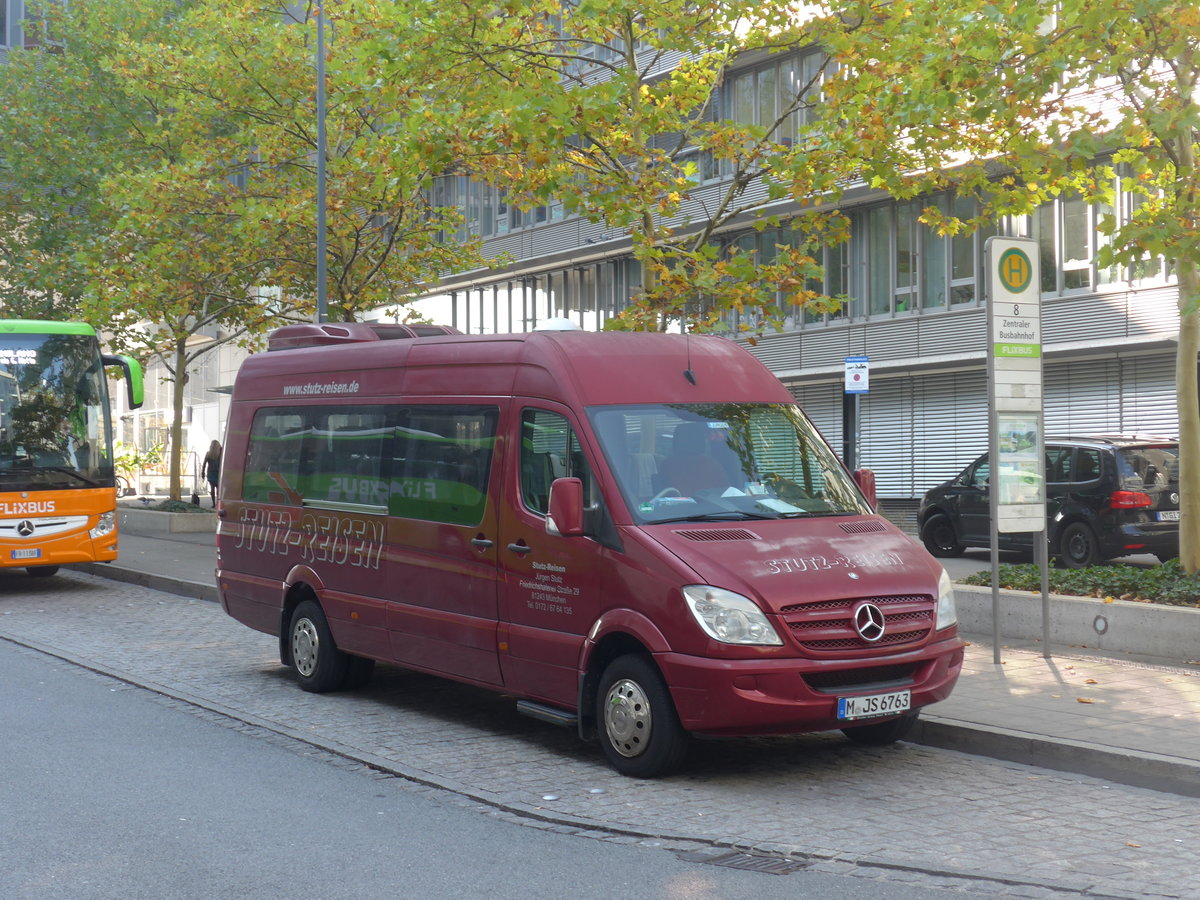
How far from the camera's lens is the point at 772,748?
8.63 meters

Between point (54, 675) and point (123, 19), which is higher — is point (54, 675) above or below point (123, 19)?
below

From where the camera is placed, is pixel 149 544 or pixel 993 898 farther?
pixel 149 544

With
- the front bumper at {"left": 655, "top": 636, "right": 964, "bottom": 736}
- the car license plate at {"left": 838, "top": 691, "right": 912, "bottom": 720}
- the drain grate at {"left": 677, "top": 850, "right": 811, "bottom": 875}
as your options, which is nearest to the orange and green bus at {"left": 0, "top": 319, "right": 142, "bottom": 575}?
the front bumper at {"left": 655, "top": 636, "right": 964, "bottom": 736}

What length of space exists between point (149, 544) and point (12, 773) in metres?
18.9

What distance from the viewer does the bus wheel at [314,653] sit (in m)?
10.4

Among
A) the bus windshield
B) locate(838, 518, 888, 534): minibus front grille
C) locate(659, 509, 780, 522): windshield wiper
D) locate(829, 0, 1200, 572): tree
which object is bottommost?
Answer: locate(838, 518, 888, 534): minibus front grille

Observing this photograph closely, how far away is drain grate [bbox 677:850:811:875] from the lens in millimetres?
5988

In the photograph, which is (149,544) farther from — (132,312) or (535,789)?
(535,789)

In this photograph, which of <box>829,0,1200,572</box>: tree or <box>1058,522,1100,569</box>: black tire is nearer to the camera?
<box>829,0,1200,572</box>: tree

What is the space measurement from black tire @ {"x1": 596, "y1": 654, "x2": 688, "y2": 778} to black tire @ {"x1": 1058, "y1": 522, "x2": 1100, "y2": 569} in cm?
1190

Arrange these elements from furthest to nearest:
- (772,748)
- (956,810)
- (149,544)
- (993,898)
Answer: (149,544) < (772,748) < (956,810) < (993,898)

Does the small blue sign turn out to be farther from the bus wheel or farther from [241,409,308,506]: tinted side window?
the bus wheel

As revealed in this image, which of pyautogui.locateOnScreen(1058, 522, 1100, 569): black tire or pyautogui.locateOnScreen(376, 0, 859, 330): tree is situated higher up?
pyautogui.locateOnScreen(376, 0, 859, 330): tree

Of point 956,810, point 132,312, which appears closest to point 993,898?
point 956,810
